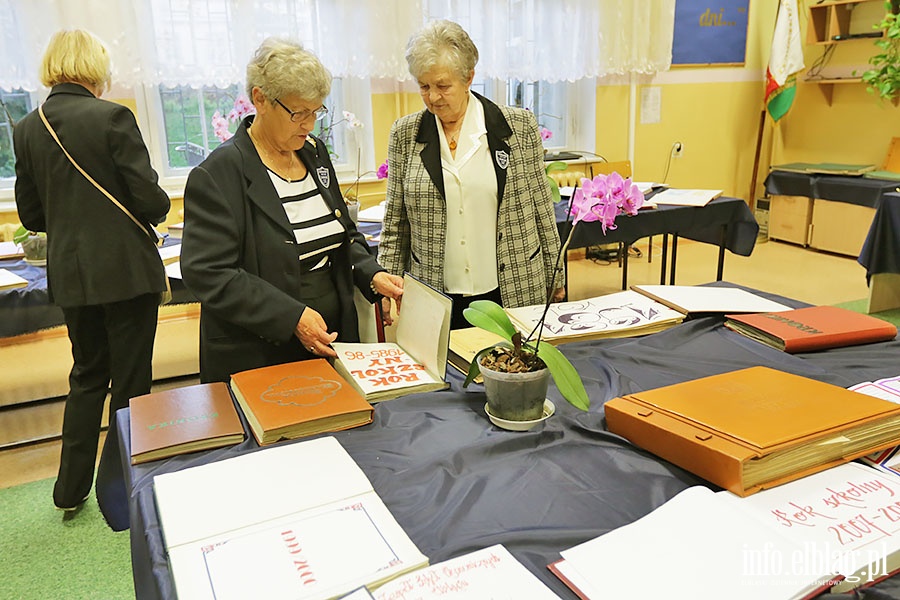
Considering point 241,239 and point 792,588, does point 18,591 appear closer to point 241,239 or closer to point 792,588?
point 241,239

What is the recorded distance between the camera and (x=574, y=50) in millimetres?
5137

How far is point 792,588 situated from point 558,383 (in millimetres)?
467

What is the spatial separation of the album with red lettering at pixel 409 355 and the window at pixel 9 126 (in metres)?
3.49

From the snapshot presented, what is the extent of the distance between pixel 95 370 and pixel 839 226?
5.37 m

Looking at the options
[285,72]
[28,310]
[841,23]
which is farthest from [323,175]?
[841,23]

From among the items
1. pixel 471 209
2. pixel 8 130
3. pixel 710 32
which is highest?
pixel 710 32

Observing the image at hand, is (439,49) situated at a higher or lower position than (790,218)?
higher

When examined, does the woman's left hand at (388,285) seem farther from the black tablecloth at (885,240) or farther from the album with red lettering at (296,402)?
the black tablecloth at (885,240)

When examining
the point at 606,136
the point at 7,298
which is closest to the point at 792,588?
the point at 7,298

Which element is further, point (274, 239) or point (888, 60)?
point (888, 60)

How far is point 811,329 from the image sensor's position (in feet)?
4.89

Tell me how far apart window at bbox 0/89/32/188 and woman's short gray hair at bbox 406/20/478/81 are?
3135 mm

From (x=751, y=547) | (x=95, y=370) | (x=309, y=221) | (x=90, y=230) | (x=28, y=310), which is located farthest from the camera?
(x=28, y=310)

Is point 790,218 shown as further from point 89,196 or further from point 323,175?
point 89,196
